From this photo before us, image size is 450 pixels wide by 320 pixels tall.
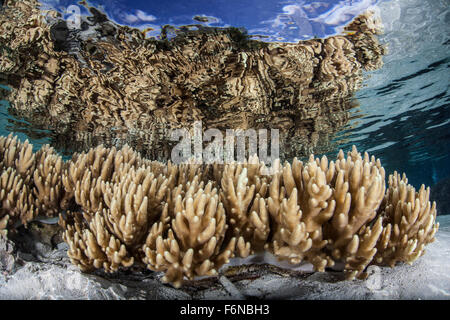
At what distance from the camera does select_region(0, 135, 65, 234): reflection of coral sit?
8.86 feet

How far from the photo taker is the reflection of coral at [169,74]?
5859 millimetres

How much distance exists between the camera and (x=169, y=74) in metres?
7.18

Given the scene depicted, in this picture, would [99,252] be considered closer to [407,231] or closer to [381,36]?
[407,231]

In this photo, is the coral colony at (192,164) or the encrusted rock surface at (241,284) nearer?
the encrusted rock surface at (241,284)

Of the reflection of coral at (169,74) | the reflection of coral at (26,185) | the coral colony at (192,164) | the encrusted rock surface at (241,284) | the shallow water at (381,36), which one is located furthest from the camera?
the reflection of coral at (169,74)

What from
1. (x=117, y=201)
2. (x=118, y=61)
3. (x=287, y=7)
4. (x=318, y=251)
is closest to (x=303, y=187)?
(x=318, y=251)

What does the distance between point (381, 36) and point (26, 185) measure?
8722 millimetres

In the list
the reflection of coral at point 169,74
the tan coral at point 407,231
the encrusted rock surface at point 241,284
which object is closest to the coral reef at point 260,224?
the tan coral at point 407,231

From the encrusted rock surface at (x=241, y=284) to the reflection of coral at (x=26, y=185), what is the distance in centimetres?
39

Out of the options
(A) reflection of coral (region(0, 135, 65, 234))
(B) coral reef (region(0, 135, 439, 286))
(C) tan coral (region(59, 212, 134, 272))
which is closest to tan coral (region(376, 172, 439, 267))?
(B) coral reef (region(0, 135, 439, 286))

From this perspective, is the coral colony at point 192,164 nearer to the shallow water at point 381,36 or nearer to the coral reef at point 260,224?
the coral reef at point 260,224
